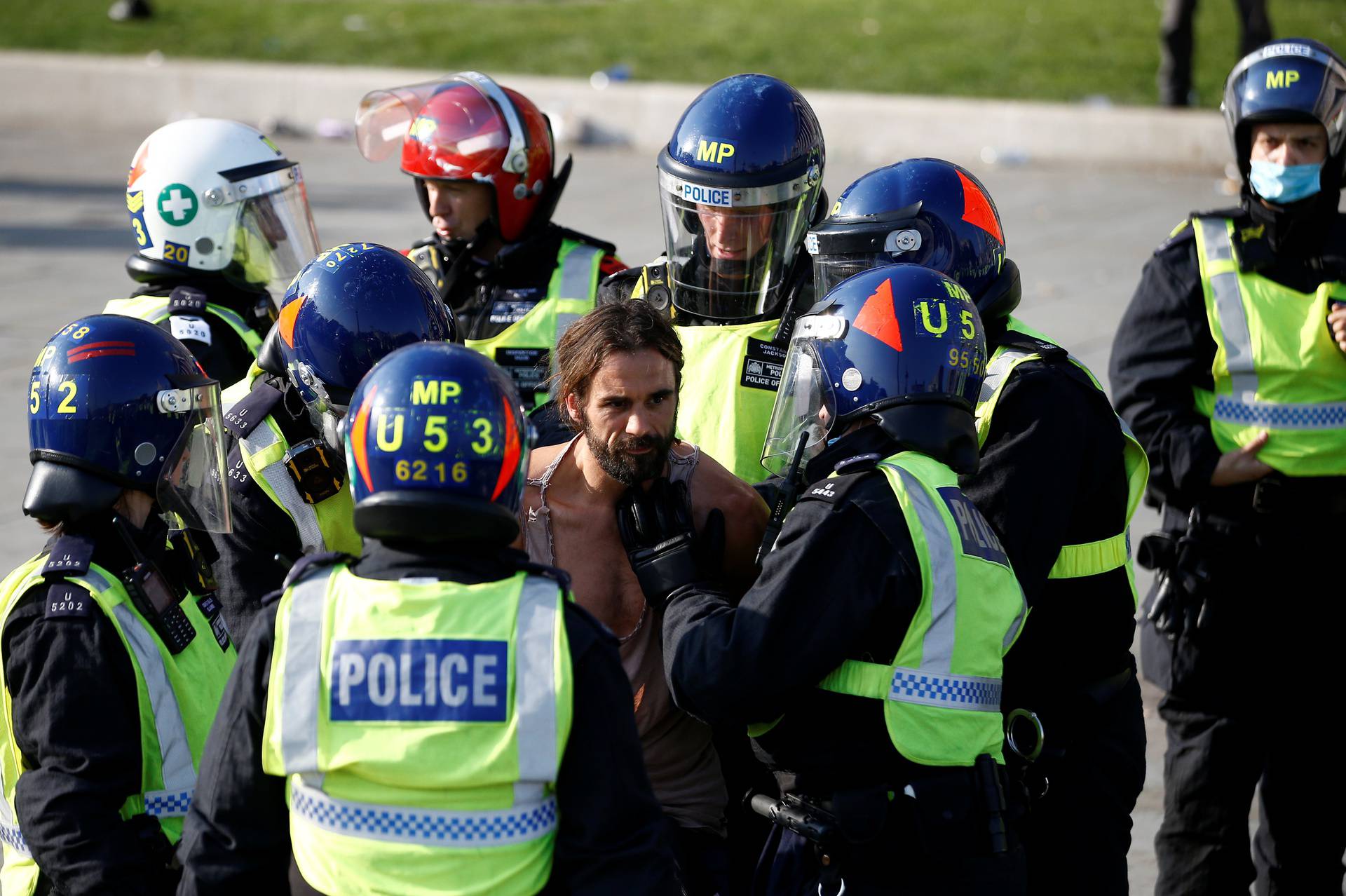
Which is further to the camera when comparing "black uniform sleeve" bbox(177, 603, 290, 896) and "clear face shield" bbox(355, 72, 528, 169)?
"clear face shield" bbox(355, 72, 528, 169)

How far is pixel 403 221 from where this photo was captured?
12.7m

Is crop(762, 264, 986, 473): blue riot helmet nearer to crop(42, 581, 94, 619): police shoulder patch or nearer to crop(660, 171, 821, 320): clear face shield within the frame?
crop(660, 171, 821, 320): clear face shield

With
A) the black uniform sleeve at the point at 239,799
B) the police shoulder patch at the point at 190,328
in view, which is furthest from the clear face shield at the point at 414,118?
the black uniform sleeve at the point at 239,799

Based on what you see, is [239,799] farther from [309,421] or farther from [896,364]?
[896,364]

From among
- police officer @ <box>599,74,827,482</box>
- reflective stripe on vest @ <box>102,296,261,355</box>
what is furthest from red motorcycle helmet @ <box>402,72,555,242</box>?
police officer @ <box>599,74,827,482</box>

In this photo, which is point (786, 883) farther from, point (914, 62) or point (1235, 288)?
point (914, 62)

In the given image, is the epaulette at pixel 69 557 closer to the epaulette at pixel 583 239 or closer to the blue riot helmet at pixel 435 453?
the blue riot helmet at pixel 435 453

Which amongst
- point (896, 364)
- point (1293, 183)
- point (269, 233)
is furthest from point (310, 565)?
point (1293, 183)

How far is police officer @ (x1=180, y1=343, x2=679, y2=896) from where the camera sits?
2232 millimetres

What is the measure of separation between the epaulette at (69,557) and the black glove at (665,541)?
1.01 m

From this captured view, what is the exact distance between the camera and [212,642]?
2.94 metres

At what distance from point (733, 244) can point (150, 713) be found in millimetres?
1880

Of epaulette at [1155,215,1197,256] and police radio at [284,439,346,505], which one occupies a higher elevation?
epaulette at [1155,215,1197,256]

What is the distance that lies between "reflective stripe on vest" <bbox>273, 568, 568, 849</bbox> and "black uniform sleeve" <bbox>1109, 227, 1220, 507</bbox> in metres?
2.59
